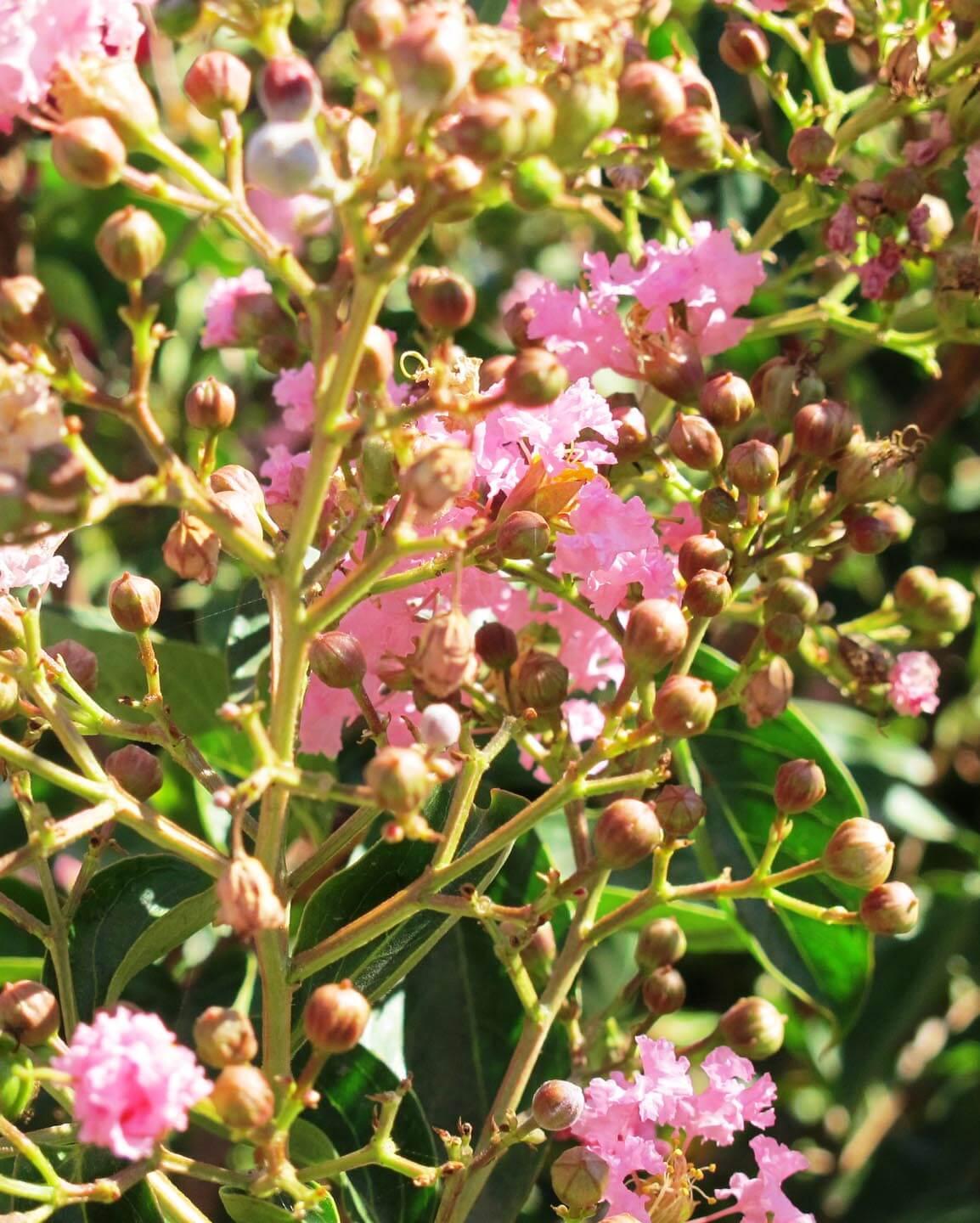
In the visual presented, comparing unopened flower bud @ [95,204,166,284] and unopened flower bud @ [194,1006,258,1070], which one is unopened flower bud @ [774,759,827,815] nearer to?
unopened flower bud @ [194,1006,258,1070]

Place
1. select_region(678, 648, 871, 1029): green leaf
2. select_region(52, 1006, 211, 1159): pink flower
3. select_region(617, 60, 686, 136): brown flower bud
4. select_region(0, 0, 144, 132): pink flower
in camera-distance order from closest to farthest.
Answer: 1. select_region(52, 1006, 211, 1159): pink flower
2. select_region(0, 0, 144, 132): pink flower
3. select_region(617, 60, 686, 136): brown flower bud
4. select_region(678, 648, 871, 1029): green leaf

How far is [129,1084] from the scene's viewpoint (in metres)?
0.83

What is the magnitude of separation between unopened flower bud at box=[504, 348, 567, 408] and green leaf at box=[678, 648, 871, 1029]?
1.84ft

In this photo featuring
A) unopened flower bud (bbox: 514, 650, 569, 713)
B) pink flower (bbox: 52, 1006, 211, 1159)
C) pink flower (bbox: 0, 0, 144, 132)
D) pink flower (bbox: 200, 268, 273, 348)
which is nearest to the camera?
pink flower (bbox: 52, 1006, 211, 1159)

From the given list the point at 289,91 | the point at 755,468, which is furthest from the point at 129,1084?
the point at 755,468

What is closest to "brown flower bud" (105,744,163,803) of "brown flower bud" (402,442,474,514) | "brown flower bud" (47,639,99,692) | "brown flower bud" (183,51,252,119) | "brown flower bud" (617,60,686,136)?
"brown flower bud" (47,639,99,692)

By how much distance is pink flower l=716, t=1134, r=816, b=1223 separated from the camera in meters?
1.16

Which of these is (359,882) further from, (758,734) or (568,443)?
(758,734)

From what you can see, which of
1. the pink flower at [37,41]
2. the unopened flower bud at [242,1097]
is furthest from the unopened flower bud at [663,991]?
the pink flower at [37,41]

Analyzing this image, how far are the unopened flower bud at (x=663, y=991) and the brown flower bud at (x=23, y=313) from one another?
71 cm

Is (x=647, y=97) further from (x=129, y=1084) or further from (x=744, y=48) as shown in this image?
(x=129, y=1084)

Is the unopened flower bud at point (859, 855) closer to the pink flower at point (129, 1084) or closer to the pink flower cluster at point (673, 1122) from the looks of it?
the pink flower cluster at point (673, 1122)

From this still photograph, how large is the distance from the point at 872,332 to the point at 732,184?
24.7 inches

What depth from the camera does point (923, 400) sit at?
2.26 m
